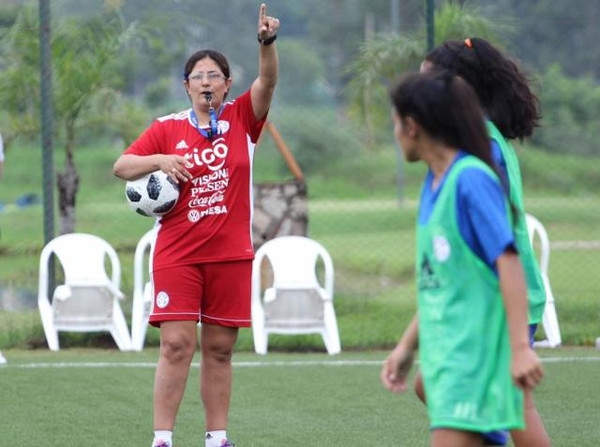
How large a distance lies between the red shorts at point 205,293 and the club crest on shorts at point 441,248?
2.32 metres

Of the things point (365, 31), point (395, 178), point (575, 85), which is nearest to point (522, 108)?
point (365, 31)

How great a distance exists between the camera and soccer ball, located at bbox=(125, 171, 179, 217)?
5520 mm

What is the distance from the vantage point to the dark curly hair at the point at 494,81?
4.20 m

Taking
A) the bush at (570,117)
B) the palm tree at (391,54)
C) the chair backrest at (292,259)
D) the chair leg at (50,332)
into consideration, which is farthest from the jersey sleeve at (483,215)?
the bush at (570,117)

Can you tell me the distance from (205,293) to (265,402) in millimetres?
1601

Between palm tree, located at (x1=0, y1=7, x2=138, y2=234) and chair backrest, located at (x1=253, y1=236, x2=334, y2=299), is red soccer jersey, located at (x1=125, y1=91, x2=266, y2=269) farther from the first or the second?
palm tree, located at (x1=0, y1=7, x2=138, y2=234)

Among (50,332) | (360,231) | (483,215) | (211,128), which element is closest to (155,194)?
(211,128)

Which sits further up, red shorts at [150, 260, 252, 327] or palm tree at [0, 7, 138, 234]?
palm tree at [0, 7, 138, 234]

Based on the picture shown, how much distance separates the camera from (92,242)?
943cm

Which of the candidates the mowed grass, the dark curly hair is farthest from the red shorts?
the dark curly hair

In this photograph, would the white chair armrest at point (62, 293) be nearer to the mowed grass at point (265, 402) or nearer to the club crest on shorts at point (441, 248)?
the mowed grass at point (265, 402)

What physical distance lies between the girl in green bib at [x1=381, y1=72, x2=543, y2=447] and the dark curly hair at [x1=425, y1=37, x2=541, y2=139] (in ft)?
2.38

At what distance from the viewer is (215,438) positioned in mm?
5641

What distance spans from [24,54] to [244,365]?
3.82m
